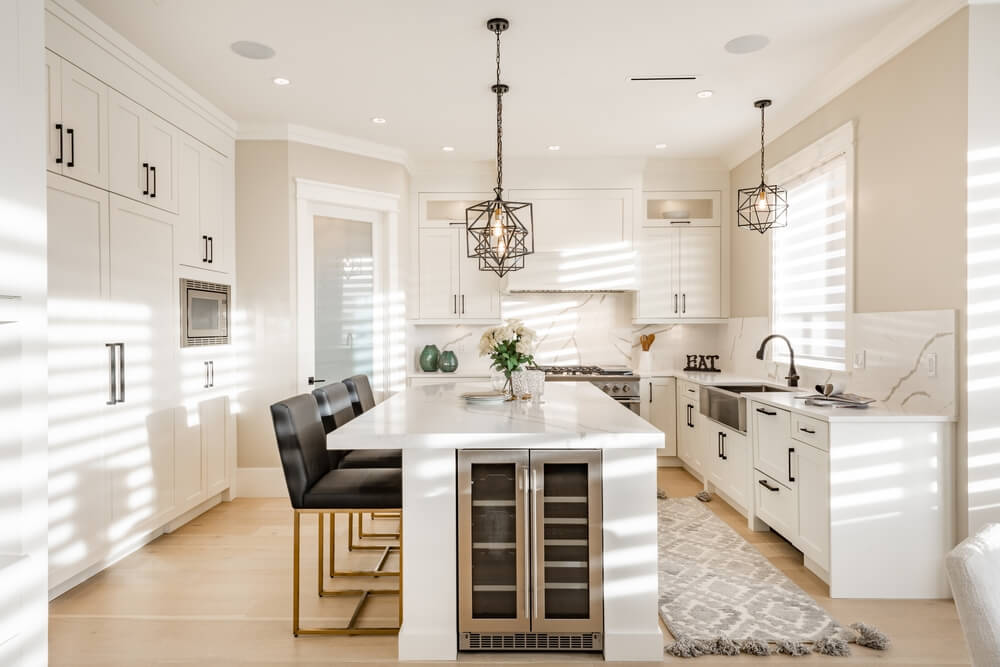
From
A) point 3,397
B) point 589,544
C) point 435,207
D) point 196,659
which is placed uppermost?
point 435,207

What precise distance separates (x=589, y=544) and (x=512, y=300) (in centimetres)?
369

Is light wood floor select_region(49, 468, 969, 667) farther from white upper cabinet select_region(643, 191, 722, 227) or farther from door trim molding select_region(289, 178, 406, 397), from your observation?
white upper cabinet select_region(643, 191, 722, 227)

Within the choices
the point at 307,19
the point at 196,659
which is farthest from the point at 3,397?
the point at 307,19

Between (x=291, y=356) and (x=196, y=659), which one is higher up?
(x=291, y=356)

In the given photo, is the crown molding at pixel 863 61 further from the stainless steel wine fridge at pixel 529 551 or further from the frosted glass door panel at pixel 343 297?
the frosted glass door panel at pixel 343 297

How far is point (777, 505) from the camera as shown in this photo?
3.34 metres

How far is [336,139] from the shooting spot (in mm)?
4652

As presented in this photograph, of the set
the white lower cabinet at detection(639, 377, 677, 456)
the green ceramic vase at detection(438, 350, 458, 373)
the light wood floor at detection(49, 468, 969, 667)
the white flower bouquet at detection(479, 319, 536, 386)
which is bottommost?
the light wood floor at detection(49, 468, 969, 667)

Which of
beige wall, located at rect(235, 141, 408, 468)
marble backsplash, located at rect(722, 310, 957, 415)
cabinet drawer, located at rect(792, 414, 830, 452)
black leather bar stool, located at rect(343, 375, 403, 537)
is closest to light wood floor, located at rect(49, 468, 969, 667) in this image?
black leather bar stool, located at rect(343, 375, 403, 537)

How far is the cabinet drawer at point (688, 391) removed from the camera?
4.74 m

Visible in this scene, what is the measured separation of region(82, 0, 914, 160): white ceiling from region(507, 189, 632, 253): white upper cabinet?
713 mm

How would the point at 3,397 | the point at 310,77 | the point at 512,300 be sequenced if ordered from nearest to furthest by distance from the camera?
the point at 3,397, the point at 310,77, the point at 512,300

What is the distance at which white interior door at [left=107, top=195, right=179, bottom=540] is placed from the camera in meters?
3.15

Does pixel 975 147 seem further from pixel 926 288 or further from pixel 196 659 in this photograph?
pixel 196 659
